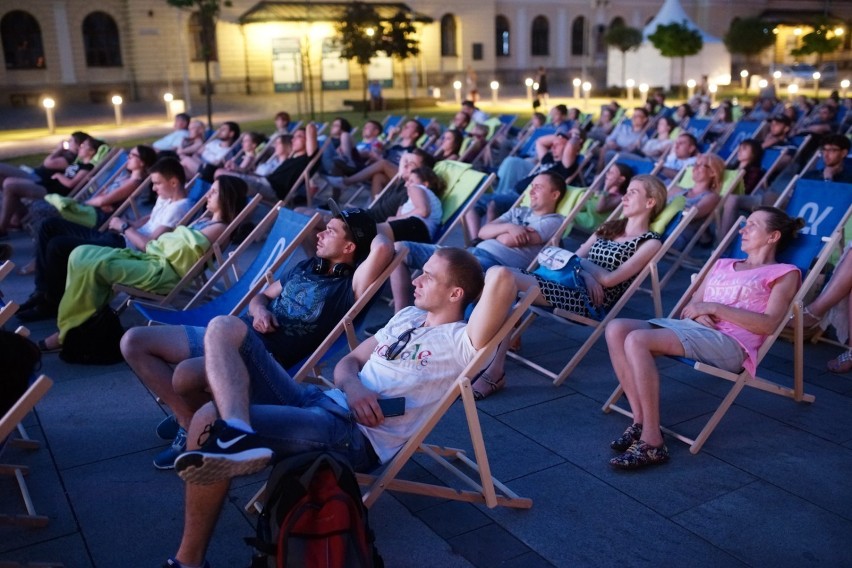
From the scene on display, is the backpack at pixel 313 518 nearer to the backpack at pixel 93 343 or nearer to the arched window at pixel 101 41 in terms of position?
the backpack at pixel 93 343

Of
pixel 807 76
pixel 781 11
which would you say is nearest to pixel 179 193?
pixel 807 76

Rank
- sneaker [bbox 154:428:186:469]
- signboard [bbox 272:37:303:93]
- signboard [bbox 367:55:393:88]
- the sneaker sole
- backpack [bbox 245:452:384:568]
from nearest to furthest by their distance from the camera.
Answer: the sneaker sole
backpack [bbox 245:452:384:568]
sneaker [bbox 154:428:186:469]
signboard [bbox 272:37:303:93]
signboard [bbox 367:55:393:88]

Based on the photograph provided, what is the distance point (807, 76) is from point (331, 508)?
117 feet

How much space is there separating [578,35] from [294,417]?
43.0m

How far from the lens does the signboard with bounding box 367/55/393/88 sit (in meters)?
33.6

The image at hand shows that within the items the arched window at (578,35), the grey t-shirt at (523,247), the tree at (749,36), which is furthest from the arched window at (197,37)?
the grey t-shirt at (523,247)

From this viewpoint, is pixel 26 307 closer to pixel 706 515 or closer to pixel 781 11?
pixel 706 515

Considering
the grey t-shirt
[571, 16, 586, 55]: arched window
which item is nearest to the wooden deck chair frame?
the grey t-shirt

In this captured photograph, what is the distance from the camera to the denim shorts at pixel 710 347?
3432 mm

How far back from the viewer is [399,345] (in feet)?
9.62

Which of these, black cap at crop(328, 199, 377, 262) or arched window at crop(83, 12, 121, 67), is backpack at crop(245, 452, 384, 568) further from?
arched window at crop(83, 12, 121, 67)

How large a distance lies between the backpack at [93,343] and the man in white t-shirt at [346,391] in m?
2.21

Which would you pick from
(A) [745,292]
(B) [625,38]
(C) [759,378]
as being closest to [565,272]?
(A) [745,292]

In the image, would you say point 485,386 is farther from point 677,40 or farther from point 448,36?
point 448,36
